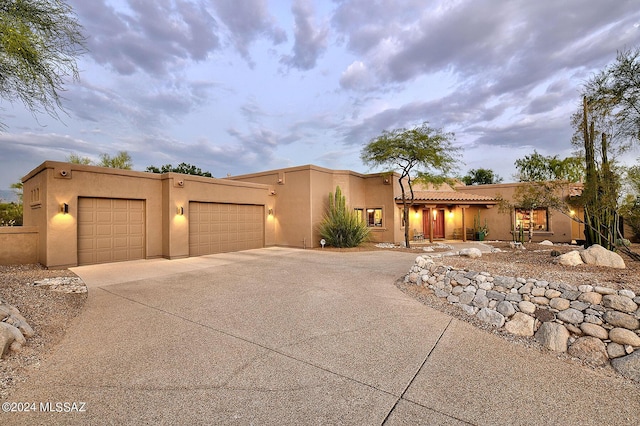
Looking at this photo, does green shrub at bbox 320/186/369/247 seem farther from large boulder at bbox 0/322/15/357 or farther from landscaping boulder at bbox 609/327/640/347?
large boulder at bbox 0/322/15/357

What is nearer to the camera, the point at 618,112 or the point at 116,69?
the point at 618,112

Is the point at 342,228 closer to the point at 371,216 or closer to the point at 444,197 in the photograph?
the point at 371,216

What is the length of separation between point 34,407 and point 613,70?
432 inches

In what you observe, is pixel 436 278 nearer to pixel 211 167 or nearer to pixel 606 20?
pixel 606 20

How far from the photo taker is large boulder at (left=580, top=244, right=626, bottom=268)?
582 centimetres

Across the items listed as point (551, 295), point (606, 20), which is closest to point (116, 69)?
point (551, 295)

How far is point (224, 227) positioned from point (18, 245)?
20.8 ft

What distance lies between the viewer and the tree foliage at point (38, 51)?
13.0 ft

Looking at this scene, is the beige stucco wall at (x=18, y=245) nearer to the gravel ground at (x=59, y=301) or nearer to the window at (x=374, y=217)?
the gravel ground at (x=59, y=301)

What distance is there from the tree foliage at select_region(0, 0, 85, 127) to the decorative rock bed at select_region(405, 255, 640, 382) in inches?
299

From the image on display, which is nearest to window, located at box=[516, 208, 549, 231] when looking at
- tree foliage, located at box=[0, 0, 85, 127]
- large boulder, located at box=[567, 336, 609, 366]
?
large boulder, located at box=[567, 336, 609, 366]

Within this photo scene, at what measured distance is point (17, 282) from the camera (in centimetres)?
612

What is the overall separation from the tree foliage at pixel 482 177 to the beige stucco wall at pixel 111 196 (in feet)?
115

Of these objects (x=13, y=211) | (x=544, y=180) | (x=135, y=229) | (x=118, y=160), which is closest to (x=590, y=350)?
(x=544, y=180)
